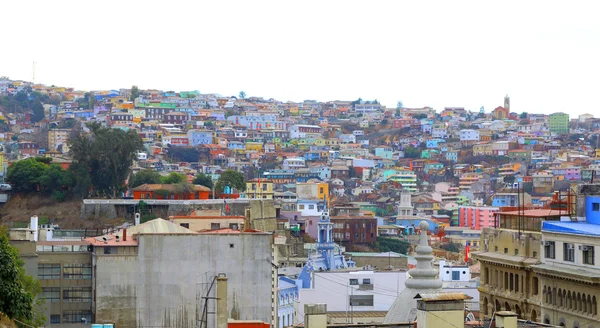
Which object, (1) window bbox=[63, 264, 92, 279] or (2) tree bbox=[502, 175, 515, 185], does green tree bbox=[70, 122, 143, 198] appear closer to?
(1) window bbox=[63, 264, 92, 279]

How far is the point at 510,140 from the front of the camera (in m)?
A: 194

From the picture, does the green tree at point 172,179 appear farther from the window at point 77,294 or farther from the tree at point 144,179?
the window at point 77,294

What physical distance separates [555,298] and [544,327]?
12504 mm

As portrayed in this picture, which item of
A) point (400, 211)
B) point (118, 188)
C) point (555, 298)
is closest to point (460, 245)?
point (400, 211)

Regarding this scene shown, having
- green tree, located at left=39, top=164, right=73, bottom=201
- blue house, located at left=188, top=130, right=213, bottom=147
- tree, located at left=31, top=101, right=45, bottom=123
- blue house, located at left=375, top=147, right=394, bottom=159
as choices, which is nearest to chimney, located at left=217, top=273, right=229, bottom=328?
green tree, located at left=39, top=164, right=73, bottom=201

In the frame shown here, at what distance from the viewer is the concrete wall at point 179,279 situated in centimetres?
3631

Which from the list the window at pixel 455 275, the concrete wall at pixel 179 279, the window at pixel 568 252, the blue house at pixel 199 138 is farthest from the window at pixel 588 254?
the blue house at pixel 199 138

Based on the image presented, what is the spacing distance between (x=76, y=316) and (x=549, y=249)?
13.1 m

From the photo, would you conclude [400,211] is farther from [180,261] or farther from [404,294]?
[404,294]

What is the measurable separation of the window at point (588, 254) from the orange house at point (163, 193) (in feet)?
186

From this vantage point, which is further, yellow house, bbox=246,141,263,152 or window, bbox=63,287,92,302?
yellow house, bbox=246,141,263,152

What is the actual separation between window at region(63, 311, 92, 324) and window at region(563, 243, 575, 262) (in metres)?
13.1

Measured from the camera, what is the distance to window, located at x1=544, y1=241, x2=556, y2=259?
3284 centimetres

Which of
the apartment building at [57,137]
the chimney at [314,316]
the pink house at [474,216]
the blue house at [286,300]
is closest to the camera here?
the chimney at [314,316]
